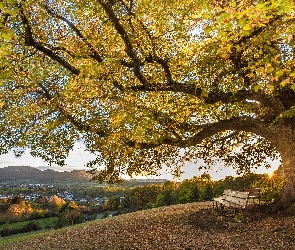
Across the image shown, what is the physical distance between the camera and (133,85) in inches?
596

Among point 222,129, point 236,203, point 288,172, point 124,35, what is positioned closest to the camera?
point 124,35

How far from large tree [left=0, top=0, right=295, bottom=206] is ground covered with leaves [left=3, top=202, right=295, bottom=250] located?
122 inches

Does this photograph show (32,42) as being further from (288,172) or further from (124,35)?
(288,172)

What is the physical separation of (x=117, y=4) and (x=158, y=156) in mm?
10152

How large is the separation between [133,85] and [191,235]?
23.1ft

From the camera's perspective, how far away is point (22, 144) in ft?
57.9

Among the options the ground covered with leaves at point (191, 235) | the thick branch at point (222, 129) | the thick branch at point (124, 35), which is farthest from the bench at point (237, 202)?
the thick branch at point (124, 35)

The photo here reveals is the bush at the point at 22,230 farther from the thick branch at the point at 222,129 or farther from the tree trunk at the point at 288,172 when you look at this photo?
the tree trunk at the point at 288,172

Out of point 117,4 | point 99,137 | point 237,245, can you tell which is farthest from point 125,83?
point 237,245

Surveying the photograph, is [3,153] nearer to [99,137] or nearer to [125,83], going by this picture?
[99,137]

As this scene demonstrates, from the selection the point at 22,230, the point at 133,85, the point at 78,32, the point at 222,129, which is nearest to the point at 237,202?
the point at 222,129

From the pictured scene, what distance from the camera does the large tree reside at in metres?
13.4

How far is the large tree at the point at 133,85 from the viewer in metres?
13.4

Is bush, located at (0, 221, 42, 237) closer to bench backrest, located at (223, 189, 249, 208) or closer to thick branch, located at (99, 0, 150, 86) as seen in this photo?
bench backrest, located at (223, 189, 249, 208)
